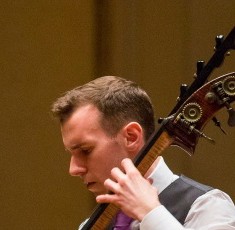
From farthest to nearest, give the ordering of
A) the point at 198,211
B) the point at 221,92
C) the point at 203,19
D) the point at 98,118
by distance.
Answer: the point at 203,19
the point at 98,118
the point at 198,211
the point at 221,92

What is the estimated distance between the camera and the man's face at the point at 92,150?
1.86 m

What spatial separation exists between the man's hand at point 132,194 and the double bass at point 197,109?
63 millimetres

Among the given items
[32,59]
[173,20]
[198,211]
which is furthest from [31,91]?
[198,211]

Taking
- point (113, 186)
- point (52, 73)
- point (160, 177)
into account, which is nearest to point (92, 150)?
point (160, 177)

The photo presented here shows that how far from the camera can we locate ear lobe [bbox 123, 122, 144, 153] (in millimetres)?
1863

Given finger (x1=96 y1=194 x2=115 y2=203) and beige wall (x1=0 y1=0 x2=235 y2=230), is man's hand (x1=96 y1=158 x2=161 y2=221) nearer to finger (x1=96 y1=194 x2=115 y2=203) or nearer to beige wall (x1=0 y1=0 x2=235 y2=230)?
finger (x1=96 y1=194 x2=115 y2=203)

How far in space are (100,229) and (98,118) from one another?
29 centimetres

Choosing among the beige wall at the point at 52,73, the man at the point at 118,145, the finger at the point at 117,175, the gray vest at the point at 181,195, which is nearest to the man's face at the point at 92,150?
the man at the point at 118,145

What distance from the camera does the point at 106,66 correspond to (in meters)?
3.20

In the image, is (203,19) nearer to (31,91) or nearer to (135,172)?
(31,91)

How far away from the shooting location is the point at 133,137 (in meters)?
1.88

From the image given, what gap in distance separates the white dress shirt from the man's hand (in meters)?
0.02

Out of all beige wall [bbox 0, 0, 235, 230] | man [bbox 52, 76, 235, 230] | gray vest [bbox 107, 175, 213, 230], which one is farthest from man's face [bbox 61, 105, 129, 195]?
beige wall [bbox 0, 0, 235, 230]

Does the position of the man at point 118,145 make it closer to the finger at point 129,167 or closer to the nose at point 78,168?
the nose at point 78,168
